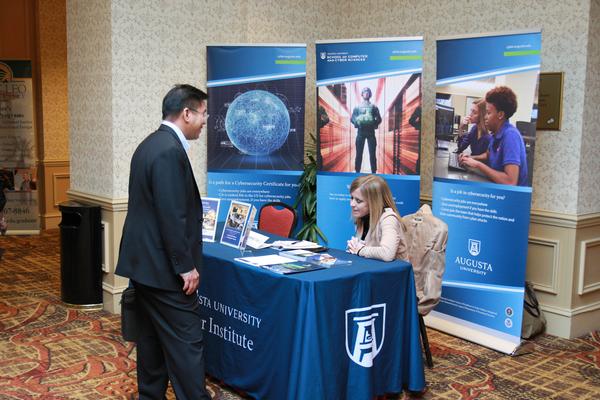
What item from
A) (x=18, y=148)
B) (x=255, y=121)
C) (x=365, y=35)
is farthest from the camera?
(x=18, y=148)

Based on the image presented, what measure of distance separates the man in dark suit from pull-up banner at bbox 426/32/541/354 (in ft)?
7.93

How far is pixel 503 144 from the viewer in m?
4.73

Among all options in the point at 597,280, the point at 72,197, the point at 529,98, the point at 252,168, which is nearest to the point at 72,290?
the point at 72,197

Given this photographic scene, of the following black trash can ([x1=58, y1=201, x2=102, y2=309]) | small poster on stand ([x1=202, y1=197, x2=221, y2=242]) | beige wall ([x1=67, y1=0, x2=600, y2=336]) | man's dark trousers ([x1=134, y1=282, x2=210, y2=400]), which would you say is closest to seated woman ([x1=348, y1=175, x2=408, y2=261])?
small poster on stand ([x1=202, y1=197, x2=221, y2=242])

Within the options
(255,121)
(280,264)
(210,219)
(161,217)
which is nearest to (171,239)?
(161,217)

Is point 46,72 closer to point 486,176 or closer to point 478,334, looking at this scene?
point 486,176

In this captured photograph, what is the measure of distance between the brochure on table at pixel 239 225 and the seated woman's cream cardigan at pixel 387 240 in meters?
0.72

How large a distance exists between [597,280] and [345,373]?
111 inches

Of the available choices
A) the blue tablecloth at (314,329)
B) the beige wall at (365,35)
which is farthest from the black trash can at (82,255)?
the blue tablecloth at (314,329)

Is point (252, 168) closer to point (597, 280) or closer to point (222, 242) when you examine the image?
point (222, 242)

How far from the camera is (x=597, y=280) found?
5.29 metres

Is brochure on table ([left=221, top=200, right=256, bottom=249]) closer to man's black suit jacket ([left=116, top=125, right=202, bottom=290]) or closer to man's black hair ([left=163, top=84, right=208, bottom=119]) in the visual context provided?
man's black suit jacket ([left=116, top=125, right=202, bottom=290])

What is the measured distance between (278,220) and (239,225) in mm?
999

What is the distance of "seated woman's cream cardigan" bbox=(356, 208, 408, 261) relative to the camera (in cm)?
373
